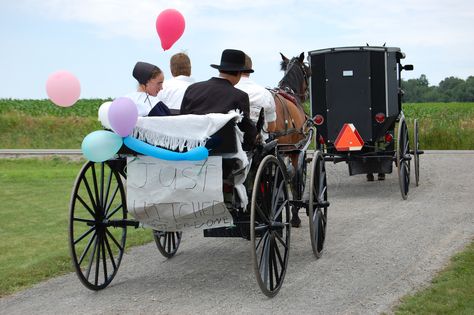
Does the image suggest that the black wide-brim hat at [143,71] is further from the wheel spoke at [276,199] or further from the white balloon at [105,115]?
the wheel spoke at [276,199]

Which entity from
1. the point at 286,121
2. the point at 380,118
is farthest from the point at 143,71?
the point at 380,118

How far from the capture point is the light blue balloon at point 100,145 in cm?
616

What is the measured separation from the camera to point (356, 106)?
1344cm

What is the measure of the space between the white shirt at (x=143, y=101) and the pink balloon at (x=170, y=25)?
1182 millimetres

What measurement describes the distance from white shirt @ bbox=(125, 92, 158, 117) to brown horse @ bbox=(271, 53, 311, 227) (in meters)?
2.24

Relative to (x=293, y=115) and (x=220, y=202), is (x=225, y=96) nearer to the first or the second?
(x=220, y=202)

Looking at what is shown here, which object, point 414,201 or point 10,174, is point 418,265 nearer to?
point 414,201

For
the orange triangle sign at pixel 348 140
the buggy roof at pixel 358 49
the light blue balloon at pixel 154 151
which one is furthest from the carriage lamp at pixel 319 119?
the light blue balloon at pixel 154 151

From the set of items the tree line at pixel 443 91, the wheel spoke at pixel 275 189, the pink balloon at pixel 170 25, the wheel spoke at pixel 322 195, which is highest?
the tree line at pixel 443 91

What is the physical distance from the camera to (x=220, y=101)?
6.80 m

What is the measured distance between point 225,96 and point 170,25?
54.5 inches

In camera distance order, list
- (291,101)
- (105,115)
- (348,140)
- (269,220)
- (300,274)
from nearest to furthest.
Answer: (105,115) < (269,220) < (300,274) < (291,101) < (348,140)

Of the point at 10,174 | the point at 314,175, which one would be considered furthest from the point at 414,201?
the point at 10,174

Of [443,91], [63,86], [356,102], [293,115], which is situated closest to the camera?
[63,86]
